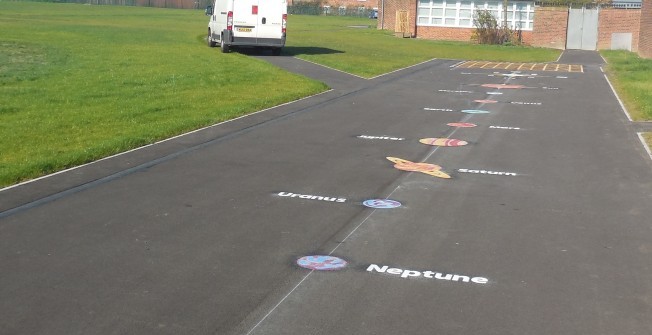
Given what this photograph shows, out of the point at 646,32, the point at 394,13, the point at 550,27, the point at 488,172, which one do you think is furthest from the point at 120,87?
the point at 394,13

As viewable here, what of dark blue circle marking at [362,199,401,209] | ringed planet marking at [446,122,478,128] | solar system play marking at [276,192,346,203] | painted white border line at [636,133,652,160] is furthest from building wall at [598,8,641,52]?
solar system play marking at [276,192,346,203]

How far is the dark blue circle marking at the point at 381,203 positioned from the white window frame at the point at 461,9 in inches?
2024

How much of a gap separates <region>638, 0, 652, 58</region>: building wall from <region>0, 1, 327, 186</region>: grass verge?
22586 mm

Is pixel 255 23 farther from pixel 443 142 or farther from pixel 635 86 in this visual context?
pixel 443 142

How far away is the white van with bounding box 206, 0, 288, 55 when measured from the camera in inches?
1410

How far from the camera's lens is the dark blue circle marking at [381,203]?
11016 millimetres

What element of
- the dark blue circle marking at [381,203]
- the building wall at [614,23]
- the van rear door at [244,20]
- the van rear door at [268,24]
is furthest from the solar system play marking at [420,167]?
the building wall at [614,23]

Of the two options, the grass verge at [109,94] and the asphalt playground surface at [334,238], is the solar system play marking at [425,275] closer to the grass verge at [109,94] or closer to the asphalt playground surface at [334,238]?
the asphalt playground surface at [334,238]

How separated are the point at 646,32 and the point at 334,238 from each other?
1647 inches

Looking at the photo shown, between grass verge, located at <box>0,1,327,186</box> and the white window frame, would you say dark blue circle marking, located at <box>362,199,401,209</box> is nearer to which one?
grass verge, located at <box>0,1,327,186</box>

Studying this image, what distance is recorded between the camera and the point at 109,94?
21078 millimetres

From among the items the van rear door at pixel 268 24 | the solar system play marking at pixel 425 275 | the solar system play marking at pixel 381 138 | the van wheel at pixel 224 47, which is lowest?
the solar system play marking at pixel 425 275

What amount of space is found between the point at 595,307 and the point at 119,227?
492 centimetres

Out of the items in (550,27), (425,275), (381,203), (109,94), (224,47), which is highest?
(550,27)
